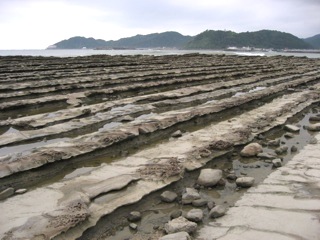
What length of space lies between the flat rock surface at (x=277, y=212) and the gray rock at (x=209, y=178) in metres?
0.40

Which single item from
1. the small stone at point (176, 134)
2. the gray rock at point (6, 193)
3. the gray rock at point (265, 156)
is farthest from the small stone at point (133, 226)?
the small stone at point (176, 134)

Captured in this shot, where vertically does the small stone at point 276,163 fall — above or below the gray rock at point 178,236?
below

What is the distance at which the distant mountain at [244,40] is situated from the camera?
144000mm

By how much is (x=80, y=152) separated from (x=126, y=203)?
1.55 meters

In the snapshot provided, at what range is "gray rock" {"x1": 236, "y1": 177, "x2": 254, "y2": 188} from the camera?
13.1 feet

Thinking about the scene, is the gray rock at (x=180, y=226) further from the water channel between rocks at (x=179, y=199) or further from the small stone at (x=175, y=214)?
the small stone at (x=175, y=214)

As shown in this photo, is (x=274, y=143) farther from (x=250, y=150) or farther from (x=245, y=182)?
(x=245, y=182)

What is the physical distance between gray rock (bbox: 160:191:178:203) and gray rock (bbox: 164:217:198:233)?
550mm

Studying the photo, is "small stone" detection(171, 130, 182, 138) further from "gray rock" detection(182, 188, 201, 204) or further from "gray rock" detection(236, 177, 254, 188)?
"gray rock" detection(182, 188, 201, 204)

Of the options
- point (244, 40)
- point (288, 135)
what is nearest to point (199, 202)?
point (288, 135)

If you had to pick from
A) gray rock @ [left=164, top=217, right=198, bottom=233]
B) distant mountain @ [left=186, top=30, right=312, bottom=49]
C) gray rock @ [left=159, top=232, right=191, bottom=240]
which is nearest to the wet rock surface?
gray rock @ [left=164, top=217, right=198, bottom=233]

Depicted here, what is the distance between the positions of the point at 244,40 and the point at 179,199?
158m

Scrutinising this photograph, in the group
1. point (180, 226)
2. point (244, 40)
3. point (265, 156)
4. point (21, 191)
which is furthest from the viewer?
point (244, 40)

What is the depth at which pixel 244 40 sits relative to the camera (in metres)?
153
